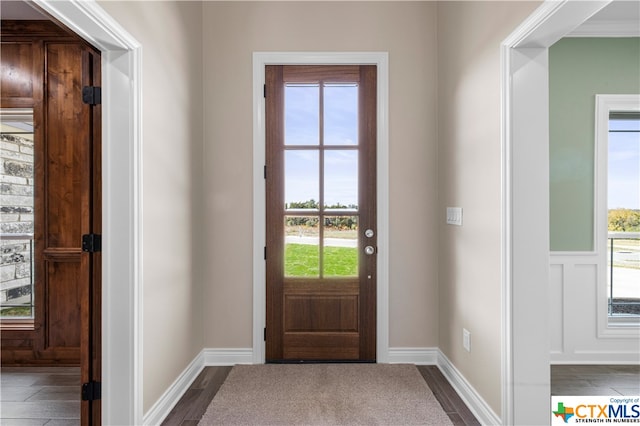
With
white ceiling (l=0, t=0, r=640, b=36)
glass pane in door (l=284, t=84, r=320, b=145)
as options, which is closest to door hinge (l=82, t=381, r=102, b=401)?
glass pane in door (l=284, t=84, r=320, b=145)

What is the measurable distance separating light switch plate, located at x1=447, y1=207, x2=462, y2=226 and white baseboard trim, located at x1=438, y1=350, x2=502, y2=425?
3.34 ft

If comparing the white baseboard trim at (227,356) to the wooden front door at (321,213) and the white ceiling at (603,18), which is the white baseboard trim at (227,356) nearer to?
the wooden front door at (321,213)

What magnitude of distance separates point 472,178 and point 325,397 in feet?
5.56

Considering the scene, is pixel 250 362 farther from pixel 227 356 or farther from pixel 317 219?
pixel 317 219

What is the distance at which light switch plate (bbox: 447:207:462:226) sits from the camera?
2.57 m

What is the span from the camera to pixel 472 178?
236 centimetres

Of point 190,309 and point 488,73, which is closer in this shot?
point 488,73

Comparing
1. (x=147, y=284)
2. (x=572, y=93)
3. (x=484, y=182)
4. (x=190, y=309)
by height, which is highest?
(x=572, y=93)

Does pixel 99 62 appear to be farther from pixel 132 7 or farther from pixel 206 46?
pixel 206 46

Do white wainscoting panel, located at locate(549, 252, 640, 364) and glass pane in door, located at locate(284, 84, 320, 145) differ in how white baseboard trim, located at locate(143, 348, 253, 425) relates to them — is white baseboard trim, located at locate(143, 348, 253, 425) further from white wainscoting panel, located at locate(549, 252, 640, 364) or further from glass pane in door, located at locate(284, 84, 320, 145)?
white wainscoting panel, located at locate(549, 252, 640, 364)

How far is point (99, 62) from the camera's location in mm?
1910

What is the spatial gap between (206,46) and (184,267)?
5.80ft

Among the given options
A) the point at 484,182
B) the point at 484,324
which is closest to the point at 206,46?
the point at 484,182

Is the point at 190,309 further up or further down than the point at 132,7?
further down
